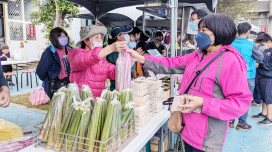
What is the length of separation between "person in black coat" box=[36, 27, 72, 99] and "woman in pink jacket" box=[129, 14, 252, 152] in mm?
2318

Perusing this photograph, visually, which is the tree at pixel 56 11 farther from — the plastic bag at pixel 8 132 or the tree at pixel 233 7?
the tree at pixel 233 7

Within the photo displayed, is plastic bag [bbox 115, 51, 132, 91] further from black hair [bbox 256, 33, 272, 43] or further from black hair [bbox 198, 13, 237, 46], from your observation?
black hair [bbox 256, 33, 272, 43]

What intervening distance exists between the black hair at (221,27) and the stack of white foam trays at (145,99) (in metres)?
0.72

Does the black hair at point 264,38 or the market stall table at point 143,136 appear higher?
the black hair at point 264,38

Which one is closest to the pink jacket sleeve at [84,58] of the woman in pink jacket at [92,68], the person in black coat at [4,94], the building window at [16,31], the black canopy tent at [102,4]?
the woman in pink jacket at [92,68]

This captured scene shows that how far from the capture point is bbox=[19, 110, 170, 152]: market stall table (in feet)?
4.45

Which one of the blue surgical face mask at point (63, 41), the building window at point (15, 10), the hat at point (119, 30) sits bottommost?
the blue surgical face mask at point (63, 41)

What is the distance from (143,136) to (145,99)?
1.16 feet

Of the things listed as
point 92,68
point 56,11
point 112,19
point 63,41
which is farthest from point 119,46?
point 112,19

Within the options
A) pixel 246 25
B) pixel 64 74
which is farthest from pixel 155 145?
pixel 246 25

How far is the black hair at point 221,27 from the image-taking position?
1.41 m

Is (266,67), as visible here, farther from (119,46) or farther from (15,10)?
(15,10)

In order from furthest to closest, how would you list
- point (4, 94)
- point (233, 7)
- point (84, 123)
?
point (233, 7)
point (4, 94)
point (84, 123)

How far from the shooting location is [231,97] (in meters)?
1.35
